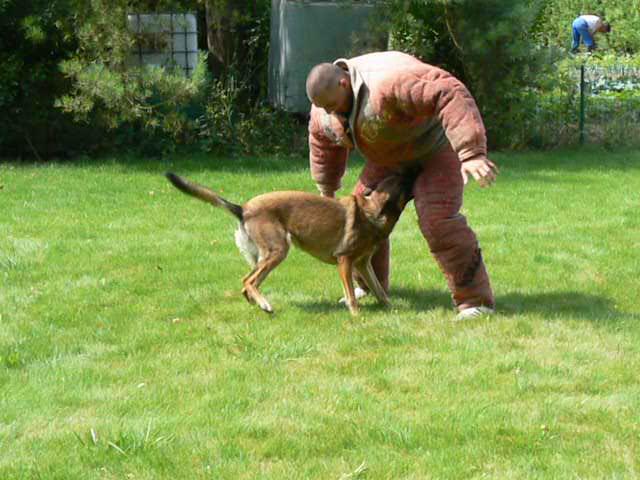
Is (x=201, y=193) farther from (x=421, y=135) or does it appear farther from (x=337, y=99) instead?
(x=421, y=135)

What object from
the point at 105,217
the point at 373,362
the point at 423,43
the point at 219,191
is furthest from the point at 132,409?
the point at 423,43

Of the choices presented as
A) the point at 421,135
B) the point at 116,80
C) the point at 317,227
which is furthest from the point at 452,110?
the point at 116,80

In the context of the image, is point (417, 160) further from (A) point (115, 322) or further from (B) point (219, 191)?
(B) point (219, 191)

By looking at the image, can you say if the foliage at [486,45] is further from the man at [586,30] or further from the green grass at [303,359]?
the man at [586,30]

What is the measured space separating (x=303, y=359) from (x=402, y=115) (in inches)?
69.0

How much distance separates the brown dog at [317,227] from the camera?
729 cm

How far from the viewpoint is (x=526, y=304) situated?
7.63 meters

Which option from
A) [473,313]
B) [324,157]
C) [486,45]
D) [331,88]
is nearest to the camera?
[331,88]

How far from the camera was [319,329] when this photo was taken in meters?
6.91

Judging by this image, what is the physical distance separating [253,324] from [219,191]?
551cm

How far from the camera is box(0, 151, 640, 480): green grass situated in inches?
190

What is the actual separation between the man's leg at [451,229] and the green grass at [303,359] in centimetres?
Result: 26

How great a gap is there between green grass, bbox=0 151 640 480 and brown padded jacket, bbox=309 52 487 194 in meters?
1.21

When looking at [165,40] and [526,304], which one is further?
[165,40]
